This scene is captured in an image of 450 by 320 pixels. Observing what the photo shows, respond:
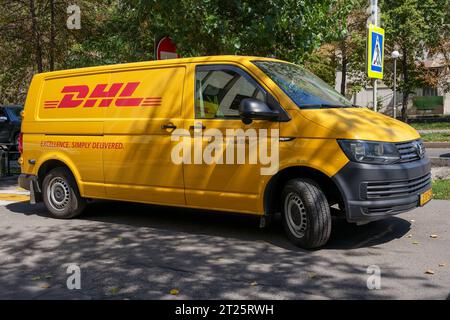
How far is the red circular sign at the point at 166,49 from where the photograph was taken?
33.8 ft

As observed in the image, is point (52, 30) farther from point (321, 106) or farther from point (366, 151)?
point (366, 151)

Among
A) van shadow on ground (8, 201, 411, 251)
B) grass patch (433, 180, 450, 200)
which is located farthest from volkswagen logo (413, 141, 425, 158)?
grass patch (433, 180, 450, 200)

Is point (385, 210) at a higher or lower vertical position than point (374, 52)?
lower

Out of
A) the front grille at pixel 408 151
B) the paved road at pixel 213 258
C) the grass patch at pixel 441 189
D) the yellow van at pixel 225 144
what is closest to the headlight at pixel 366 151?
the yellow van at pixel 225 144

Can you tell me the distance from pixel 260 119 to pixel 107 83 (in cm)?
238

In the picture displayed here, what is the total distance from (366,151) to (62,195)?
4389 mm

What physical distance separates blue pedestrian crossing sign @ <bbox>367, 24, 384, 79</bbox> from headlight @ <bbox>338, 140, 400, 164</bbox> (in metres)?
4.08

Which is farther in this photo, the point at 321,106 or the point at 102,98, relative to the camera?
the point at 102,98

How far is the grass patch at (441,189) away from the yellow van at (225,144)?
109 inches

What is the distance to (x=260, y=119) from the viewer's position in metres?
5.54

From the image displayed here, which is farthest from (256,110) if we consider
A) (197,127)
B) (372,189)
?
(372,189)

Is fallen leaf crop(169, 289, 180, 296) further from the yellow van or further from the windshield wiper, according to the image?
the windshield wiper

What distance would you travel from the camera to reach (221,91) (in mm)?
6000
